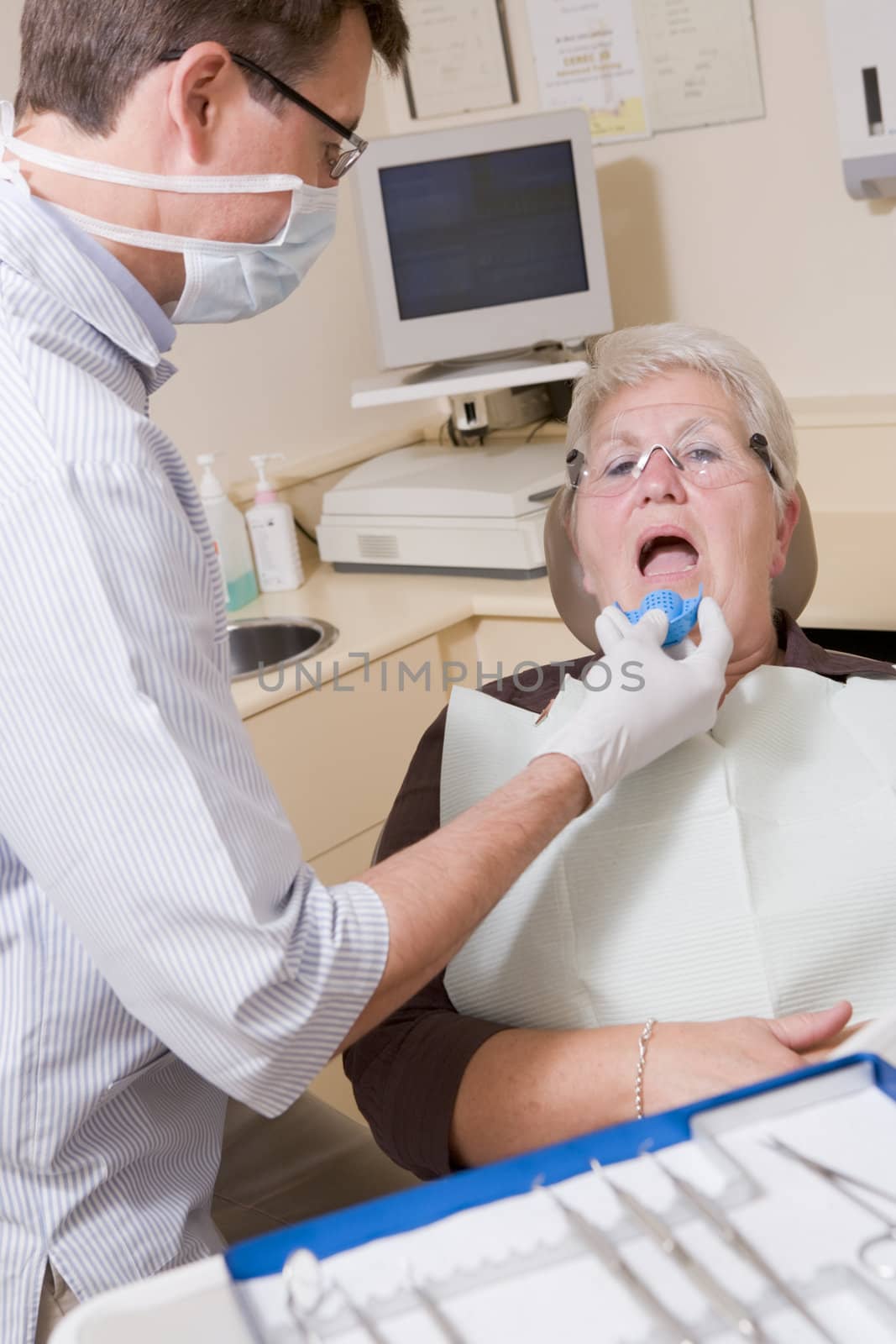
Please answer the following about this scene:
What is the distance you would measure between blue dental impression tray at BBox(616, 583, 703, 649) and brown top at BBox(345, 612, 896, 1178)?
0.18 m

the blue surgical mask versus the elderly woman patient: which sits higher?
the blue surgical mask

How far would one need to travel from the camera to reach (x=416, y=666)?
2.47m

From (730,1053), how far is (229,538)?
174 centimetres

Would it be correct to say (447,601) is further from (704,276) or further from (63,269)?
(63,269)

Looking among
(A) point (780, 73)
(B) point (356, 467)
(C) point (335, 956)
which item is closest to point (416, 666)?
(B) point (356, 467)

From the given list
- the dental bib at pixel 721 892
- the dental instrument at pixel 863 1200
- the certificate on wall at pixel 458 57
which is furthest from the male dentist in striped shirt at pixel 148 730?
the certificate on wall at pixel 458 57

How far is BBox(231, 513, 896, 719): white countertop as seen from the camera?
7.09 feet

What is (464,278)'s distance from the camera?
108 inches

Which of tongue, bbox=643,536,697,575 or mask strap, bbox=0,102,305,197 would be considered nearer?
mask strap, bbox=0,102,305,197

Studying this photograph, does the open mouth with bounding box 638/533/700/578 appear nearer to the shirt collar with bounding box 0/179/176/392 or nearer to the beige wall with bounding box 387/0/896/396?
the shirt collar with bounding box 0/179/176/392

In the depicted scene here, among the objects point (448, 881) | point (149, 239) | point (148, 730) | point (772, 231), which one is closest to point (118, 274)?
point (149, 239)

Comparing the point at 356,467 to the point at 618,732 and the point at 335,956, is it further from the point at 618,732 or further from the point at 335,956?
the point at 335,956

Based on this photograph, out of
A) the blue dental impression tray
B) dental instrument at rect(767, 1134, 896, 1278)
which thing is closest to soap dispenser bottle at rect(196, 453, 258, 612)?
the blue dental impression tray

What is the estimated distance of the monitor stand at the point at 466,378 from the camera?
8.82ft
